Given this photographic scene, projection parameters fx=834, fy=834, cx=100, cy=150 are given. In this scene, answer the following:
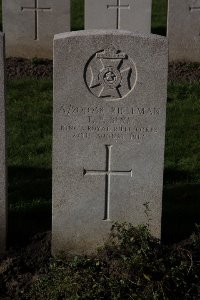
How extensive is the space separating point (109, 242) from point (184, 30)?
19.2ft

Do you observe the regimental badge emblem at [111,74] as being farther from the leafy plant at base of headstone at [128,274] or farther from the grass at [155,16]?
the grass at [155,16]

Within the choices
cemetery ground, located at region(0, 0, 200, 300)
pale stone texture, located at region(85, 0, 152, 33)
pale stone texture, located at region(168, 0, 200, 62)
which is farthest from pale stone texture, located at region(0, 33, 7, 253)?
pale stone texture, located at region(168, 0, 200, 62)

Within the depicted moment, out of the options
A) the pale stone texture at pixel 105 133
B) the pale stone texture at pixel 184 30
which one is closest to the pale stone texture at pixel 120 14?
the pale stone texture at pixel 184 30

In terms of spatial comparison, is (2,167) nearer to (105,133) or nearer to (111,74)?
(105,133)

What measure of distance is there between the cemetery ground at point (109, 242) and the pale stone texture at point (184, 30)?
6.56 feet

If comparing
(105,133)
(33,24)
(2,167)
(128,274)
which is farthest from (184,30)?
(128,274)

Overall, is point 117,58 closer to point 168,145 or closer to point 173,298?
point 173,298

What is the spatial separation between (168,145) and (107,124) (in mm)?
2731

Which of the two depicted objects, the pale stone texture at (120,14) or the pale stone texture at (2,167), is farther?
the pale stone texture at (120,14)

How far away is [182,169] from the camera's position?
26.3 ft

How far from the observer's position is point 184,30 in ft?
37.6

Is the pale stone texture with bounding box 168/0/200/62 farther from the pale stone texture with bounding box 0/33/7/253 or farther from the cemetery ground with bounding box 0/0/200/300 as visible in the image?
the pale stone texture with bounding box 0/33/7/253

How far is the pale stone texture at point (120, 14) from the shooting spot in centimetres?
1116

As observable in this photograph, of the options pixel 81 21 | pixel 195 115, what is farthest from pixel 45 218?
pixel 81 21
